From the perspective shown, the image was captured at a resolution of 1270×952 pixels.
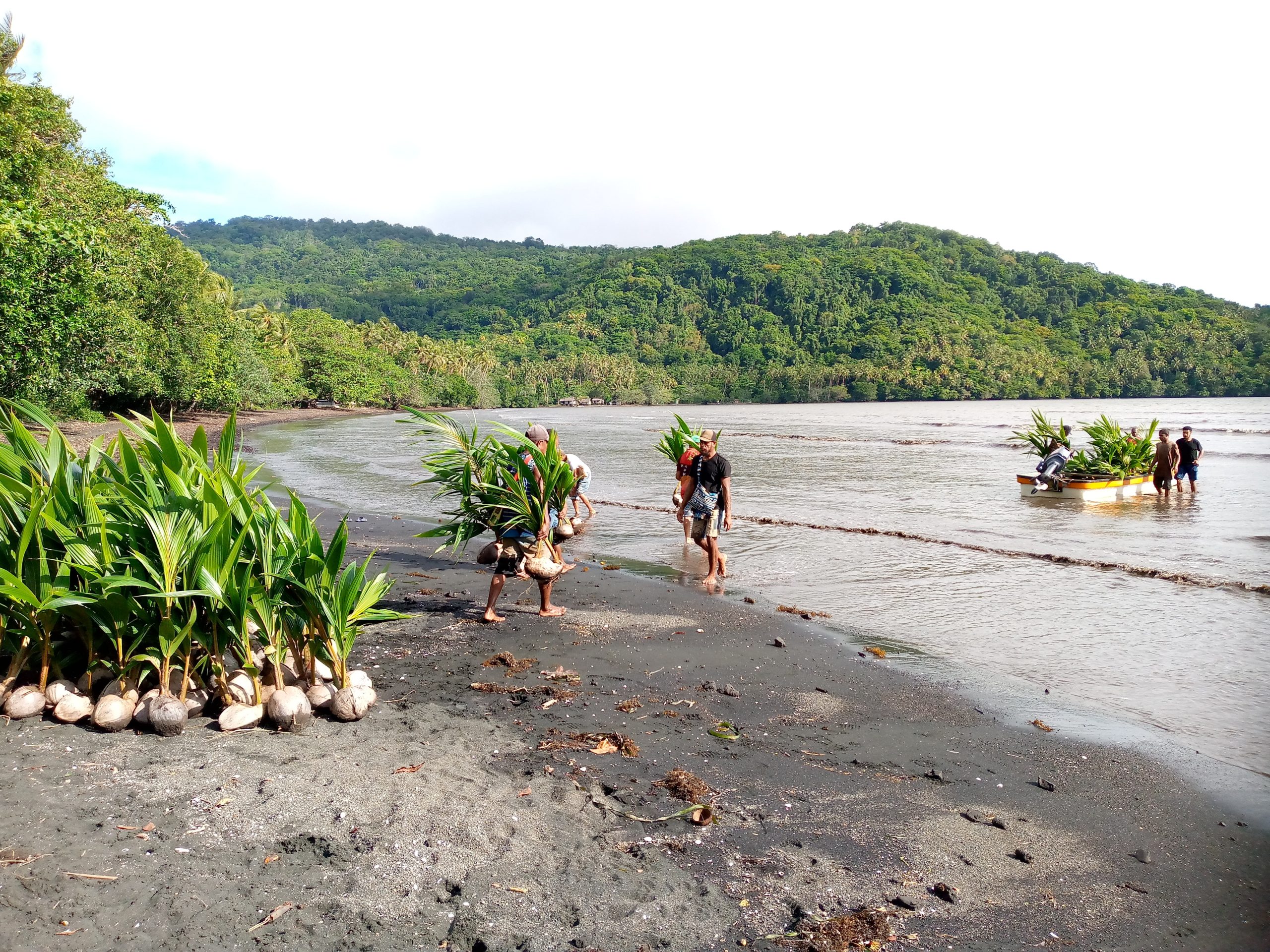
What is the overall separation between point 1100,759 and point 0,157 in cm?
2332

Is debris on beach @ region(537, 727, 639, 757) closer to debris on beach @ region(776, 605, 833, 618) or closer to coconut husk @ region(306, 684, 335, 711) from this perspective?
coconut husk @ region(306, 684, 335, 711)

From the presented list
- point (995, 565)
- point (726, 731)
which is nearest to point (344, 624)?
point (726, 731)

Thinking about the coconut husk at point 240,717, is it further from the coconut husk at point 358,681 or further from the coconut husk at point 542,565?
the coconut husk at point 542,565

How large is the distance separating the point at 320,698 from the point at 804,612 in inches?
200

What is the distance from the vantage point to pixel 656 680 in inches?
243

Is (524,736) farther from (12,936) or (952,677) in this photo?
(952,677)

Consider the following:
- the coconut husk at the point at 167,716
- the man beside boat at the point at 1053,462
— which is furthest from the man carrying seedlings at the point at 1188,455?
the coconut husk at the point at 167,716

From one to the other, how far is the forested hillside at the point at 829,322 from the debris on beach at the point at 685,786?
127 m

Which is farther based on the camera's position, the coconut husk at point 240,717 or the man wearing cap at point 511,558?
the man wearing cap at point 511,558

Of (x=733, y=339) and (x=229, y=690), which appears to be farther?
(x=733, y=339)

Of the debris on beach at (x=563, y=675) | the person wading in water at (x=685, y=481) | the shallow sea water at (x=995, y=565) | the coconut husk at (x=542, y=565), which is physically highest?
the person wading in water at (x=685, y=481)

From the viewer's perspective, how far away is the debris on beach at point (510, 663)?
Result: 6223mm

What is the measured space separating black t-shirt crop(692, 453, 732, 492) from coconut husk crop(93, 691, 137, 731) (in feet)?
21.5

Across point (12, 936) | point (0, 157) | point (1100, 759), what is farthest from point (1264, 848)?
point (0, 157)
